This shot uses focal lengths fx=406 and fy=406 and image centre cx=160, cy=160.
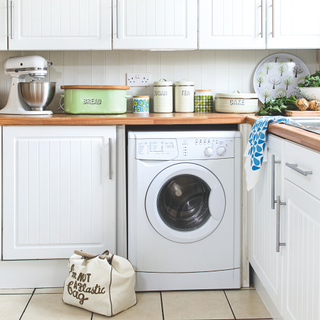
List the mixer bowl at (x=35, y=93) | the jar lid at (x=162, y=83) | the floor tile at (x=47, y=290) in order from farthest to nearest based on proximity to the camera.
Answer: the jar lid at (x=162, y=83) → the mixer bowl at (x=35, y=93) → the floor tile at (x=47, y=290)

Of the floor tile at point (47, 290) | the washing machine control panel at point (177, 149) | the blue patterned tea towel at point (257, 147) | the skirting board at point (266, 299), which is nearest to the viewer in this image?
the blue patterned tea towel at point (257, 147)

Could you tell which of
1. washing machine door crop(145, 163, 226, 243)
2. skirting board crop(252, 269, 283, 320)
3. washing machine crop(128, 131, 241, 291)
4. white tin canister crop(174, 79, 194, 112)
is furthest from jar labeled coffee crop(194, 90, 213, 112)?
skirting board crop(252, 269, 283, 320)

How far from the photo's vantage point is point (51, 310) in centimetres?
202

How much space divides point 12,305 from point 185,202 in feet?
3.40

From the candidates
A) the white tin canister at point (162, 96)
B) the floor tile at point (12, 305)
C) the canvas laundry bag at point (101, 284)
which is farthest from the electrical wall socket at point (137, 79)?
the floor tile at point (12, 305)

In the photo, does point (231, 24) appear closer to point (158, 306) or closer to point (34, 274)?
point (158, 306)

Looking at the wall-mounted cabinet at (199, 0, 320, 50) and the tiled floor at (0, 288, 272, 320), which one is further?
the wall-mounted cabinet at (199, 0, 320, 50)

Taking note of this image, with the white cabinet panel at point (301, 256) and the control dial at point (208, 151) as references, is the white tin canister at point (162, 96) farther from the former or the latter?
the white cabinet panel at point (301, 256)

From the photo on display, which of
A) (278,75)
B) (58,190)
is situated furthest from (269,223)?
(278,75)

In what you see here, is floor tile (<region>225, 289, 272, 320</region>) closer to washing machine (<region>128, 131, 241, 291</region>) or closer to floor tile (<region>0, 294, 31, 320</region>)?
washing machine (<region>128, 131, 241, 291</region>)

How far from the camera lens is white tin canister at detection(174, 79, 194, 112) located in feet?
8.70

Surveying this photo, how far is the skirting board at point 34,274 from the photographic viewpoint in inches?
88.5

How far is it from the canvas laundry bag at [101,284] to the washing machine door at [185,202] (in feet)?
0.96

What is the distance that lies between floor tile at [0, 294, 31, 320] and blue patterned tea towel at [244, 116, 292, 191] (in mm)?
1287
